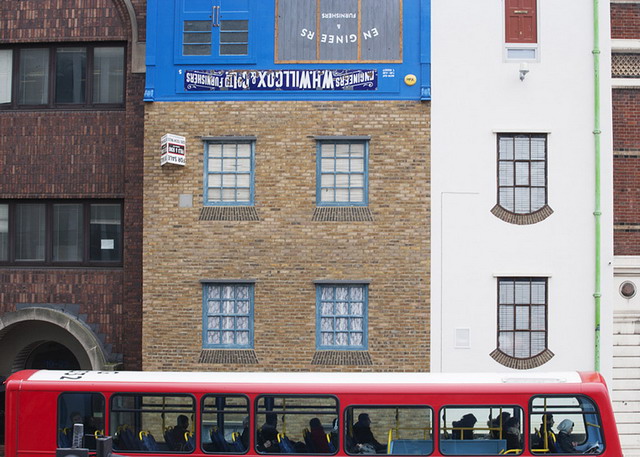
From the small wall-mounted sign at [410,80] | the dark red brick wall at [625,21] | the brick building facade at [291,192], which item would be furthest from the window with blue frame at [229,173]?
the dark red brick wall at [625,21]

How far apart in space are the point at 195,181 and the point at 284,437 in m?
6.34

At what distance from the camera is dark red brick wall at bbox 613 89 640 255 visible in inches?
568

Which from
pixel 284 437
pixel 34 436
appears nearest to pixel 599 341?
pixel 284 437

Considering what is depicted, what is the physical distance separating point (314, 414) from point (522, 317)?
6124mm

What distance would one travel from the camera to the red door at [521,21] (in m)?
14.4

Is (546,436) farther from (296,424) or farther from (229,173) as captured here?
(229,173)

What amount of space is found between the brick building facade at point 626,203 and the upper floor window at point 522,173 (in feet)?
5.23

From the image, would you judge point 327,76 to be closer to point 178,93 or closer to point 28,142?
point 178,93

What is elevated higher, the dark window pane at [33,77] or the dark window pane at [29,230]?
the dark window pane at [33,77]

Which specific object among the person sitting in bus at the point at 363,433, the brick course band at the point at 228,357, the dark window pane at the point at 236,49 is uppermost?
the dark window pane at the point at 236,49

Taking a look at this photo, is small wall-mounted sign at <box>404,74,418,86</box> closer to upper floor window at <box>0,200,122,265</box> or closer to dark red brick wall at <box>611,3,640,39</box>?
dark red brick wall at <box>611,3,640,39</box>

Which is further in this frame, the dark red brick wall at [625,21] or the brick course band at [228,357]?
the dark red brick wall at [625,21]

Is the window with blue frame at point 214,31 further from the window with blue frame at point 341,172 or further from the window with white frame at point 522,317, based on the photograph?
the window with white frame at point 522,317

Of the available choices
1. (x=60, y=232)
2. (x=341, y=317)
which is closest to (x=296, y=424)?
(x=341, y=317)
